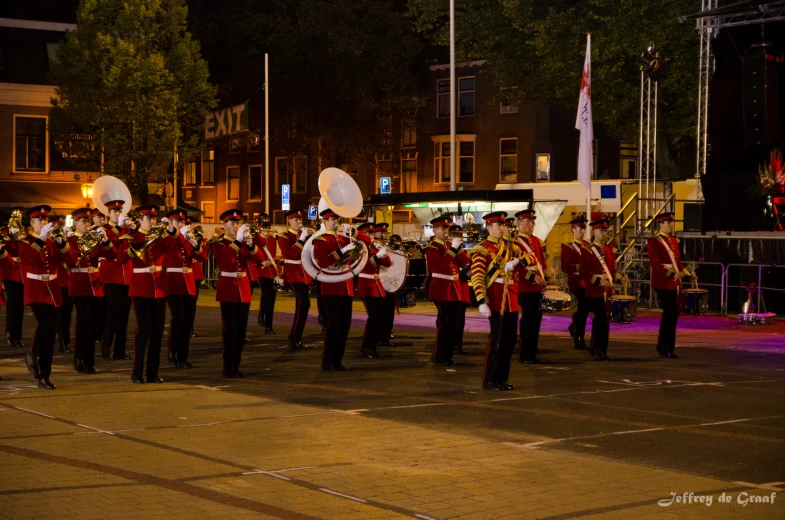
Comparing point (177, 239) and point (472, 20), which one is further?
point (472, 20)

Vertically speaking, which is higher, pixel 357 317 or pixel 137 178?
pixel 137 178

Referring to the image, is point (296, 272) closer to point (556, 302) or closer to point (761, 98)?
point (556, 302)

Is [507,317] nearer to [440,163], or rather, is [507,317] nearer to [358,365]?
[358,365]

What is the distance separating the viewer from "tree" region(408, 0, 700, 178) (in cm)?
3219

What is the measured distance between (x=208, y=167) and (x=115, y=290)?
50860mm

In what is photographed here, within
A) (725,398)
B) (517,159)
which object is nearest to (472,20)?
(517,159)

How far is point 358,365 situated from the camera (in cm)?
1537

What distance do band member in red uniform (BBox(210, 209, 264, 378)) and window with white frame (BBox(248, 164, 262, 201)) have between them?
4801cm

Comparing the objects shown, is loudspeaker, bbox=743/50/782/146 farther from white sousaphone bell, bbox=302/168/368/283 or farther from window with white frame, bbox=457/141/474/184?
window with white frame, bbox=457/141/474/184

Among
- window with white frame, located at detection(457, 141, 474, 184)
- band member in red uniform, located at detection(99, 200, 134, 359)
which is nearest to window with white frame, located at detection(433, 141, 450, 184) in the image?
window with white frame, located at detection(457, 141, 474, 184)

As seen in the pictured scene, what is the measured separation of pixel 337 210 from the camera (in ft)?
50.7

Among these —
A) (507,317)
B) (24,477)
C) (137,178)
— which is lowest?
(24,477)

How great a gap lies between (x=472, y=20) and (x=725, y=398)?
1120 inches

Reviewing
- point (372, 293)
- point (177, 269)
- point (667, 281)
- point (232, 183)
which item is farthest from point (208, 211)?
point (177, 269)
